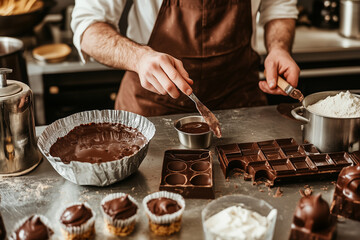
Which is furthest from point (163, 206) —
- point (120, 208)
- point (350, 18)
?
point (350, 18)

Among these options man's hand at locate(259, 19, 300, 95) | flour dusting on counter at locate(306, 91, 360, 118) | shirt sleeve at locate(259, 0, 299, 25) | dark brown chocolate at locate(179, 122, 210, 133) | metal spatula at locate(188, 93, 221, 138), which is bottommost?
dark brown chocolate at locate(179, 122, 210, 133)

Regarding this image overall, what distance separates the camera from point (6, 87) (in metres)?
1.58

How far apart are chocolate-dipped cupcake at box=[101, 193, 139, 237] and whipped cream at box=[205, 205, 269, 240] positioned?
0.22 metres

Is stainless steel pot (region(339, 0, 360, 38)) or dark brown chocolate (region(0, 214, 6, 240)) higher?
stainless steel pot (region(339, 0, 360, 38))

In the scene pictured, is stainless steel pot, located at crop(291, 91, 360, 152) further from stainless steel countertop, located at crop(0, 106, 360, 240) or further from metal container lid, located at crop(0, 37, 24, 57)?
metal container lid, located at crop(0, 37, 24, 57)

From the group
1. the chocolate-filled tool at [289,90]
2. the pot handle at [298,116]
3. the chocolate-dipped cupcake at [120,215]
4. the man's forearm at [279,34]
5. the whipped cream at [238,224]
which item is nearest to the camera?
the whipped cream at [238,224]

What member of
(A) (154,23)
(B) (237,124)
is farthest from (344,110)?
(A) (154,23)

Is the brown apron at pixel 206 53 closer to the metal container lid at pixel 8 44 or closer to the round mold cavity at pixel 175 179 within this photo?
the metal container lid at pixel 8 44

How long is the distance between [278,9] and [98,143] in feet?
4.51

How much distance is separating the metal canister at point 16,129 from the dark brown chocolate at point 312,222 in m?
0.97

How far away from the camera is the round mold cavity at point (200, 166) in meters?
1.60

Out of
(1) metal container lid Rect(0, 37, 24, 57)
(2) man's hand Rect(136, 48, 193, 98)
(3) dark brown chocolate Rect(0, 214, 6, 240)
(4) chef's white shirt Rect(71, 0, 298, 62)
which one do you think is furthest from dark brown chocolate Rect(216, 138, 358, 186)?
(1) metal container lid Rect(0, 37, 24, 57)

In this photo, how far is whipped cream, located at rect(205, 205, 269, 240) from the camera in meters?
1.22

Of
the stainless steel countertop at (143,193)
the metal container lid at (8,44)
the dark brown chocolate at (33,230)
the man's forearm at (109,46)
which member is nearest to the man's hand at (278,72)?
the stainless steel countertop at (143,193)
